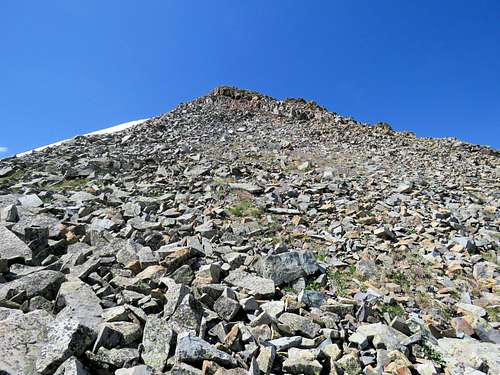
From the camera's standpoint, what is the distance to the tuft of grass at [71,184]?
12.7 metres

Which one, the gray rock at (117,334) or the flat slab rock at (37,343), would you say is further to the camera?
the gray rock at (117,334)

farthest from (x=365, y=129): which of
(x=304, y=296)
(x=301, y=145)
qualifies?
(x=304, y=296)

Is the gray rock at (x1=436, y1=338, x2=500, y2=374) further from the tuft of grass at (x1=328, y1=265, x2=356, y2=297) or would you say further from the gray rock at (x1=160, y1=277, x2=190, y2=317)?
the gray rock at (x1=160, y1=277, x2=190, y2=317)

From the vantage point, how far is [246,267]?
702 cm

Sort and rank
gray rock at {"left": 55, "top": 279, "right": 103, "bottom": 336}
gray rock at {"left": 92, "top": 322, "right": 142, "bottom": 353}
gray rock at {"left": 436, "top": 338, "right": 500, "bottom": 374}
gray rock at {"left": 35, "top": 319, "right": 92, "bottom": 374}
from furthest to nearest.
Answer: gray rock at {"left": 436, "top": 338, "right": 500, "bottom": 374} < gray rock at {"left": 55, "top": 279, "right": 103, "bottom": 336} < gray rock at {"left": 92, "top": 322, "right": 142, "bottom": 353} < gray rock at {"left": 35, "top": 319, "right": 92, "bottom": 374}

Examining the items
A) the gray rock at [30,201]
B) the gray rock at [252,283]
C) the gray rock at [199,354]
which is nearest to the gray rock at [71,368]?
the gray rock at [199,354]

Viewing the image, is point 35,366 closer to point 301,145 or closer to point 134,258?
point 134,258

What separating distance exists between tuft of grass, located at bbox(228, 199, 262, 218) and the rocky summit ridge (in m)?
0.08

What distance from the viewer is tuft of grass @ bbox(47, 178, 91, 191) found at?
41.5 ft

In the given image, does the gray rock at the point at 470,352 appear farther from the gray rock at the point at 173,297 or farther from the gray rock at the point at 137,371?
the gray rock at the point at 137,371

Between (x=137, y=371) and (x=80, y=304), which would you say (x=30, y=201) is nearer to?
(x=80, y=304)

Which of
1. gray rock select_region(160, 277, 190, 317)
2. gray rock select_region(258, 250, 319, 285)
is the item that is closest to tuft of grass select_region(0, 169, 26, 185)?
gray rock select_region(160, 277, 190, 317)

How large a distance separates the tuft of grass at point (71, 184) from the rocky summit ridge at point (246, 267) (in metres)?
0.12

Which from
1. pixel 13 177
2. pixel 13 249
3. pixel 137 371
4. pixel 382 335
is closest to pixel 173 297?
pixel 137 371
